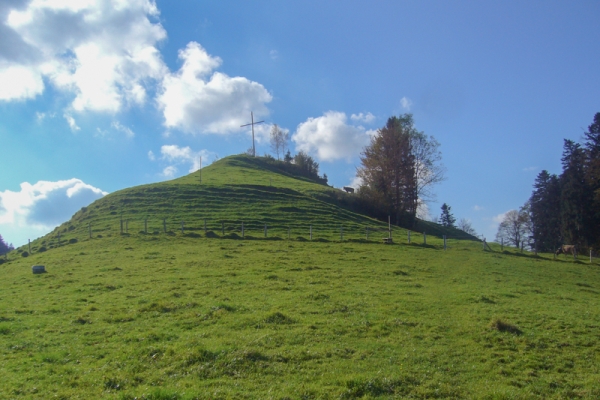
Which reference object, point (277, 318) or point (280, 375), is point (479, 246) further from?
point (280, 375)

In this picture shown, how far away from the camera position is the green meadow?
11.3m

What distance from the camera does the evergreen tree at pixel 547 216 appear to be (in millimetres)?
75688

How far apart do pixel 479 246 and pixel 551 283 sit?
1809 centimetres

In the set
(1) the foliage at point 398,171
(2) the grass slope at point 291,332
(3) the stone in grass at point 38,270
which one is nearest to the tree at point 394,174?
(1) the foliage at point 398,171

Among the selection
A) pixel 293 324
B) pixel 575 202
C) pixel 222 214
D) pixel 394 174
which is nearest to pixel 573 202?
pixel 575 202

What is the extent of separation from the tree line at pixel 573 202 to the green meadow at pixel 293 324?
30001mm

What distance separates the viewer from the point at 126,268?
102ft

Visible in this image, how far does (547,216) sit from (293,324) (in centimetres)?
7642

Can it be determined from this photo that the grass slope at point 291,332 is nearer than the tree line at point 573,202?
Yes

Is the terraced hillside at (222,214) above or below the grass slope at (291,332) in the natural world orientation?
above

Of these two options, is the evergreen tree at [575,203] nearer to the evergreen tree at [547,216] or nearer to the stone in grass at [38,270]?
the evergreen tree at [547,216]

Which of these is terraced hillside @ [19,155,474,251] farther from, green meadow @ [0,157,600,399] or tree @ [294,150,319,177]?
tree @ [294,150,319,177]

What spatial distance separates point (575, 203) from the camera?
220 ft

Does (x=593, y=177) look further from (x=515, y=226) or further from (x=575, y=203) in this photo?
(x=515, y=226)
